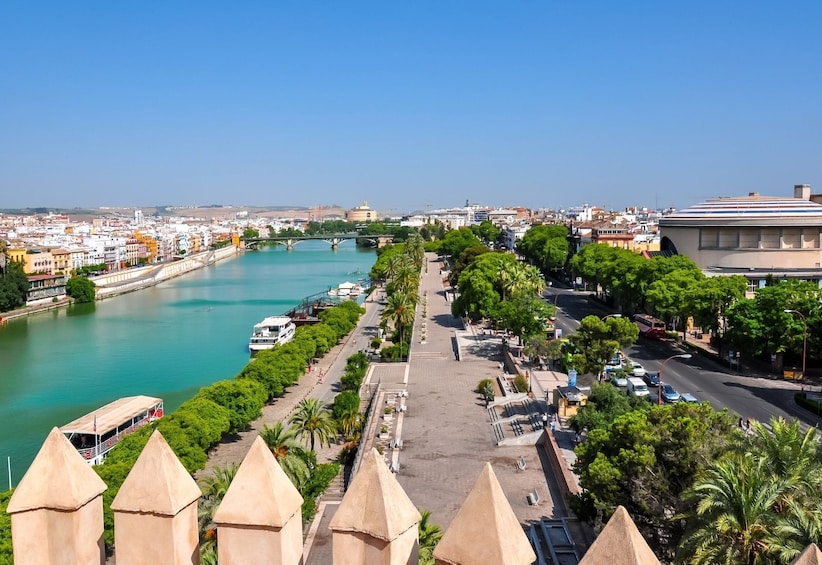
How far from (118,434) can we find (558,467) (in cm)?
1564

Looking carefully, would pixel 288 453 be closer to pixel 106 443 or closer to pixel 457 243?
pixel 106 443

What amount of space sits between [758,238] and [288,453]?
1700 inches

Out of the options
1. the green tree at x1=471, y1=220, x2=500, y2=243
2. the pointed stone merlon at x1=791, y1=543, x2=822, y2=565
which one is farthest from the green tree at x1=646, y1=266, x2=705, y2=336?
the green tree at x1=471, y1=220, x2=500, y2=243

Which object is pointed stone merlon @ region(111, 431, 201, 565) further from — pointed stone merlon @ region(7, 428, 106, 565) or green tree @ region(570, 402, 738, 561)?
green tree @ region(570, 402, 738, 561)

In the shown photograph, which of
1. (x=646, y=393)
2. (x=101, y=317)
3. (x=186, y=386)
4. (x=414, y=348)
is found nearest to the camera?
(x=646, y=393)

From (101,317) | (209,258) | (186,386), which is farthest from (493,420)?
(209,258)

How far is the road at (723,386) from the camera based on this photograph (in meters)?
24.7

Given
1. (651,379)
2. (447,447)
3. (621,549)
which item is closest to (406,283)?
(651,379)

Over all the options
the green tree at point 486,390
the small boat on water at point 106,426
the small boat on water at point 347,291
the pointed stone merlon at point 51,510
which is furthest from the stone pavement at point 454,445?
the small boat on water at point 347,291

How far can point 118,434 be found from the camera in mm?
25328

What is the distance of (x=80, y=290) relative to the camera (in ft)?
226

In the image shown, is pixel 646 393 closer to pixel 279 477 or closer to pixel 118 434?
pixel 118 434

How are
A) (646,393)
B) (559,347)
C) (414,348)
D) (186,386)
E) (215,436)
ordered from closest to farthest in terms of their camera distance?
1. (215,436)
2. (646,393)
3. (559,347)
4. (186,386)
5. (414,348)

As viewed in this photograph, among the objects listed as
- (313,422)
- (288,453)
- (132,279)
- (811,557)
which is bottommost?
(132,279)
